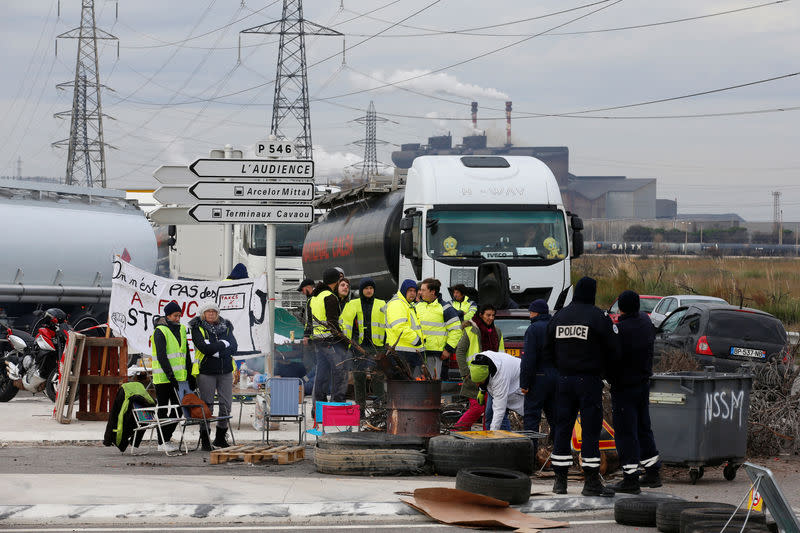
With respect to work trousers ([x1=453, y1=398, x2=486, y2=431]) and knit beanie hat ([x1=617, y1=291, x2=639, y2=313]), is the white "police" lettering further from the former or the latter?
work trousers ([x1=453, y1=398, x2=486, y2=431])

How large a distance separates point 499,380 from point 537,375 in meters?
0.65

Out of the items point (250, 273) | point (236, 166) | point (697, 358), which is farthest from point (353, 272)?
point (236, 166)

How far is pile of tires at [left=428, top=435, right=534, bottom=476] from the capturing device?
11.0 metres

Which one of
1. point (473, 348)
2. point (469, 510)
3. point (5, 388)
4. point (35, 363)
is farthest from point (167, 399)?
point (5, 388)

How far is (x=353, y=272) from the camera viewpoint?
1040 inches

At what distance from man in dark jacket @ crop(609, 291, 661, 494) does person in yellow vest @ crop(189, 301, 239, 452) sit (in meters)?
4.89

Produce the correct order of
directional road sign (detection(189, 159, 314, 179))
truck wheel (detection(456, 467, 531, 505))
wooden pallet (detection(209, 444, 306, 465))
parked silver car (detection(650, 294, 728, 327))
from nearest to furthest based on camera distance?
1. truck wheel (detection(456, 467, 531, 505))
2. wooden pallet (detection(209, 444, 306, 465))
3. directional road sign (detection(189, 159, 314, 179))
4. parked silver car (detection(650, 294, 728, 327))

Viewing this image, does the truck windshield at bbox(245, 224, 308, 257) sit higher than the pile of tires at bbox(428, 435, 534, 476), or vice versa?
the truck windshield at bbox(245, 224, 308, 257)

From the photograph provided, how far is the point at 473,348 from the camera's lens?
1316cm

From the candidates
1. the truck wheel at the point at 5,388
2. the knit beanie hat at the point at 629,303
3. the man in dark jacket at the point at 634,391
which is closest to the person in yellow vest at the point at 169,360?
the man in dark jacket at the point at 634,391

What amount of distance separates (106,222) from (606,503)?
17176 millimetres

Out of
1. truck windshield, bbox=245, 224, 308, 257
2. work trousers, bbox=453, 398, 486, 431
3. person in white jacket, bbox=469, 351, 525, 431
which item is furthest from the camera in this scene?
truck windshield, bbox=245, 224, 308, 257

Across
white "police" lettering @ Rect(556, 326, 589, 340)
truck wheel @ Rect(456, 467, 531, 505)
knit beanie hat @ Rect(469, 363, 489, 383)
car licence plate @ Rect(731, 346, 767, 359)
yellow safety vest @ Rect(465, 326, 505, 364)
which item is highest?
white "police" lettering @ Rect(556, 326, 589, 340)

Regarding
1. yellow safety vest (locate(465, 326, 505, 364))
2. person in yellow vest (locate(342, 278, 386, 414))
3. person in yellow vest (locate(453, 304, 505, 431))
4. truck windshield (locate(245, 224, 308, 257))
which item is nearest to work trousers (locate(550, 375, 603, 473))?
person in yellow vest (locate(453, 304, 505, 431))
